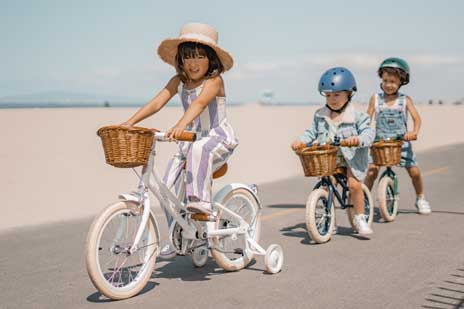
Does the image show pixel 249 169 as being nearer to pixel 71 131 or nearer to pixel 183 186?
pixel 71 131

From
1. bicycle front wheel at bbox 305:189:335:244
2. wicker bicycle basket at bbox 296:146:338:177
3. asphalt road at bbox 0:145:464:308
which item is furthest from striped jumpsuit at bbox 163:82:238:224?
bicycle front wheel at bbox 305:189:335:244

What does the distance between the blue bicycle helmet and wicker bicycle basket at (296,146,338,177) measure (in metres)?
0.78

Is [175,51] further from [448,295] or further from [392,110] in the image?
[392,110]

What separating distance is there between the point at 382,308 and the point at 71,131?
17233mm

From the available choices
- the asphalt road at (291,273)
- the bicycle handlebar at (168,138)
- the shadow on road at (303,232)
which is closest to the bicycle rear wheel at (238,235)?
the asphalt road at (291,273)

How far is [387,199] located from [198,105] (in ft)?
13.9

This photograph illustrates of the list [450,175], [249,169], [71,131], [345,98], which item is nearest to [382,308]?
[345,98]

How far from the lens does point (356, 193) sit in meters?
7.66

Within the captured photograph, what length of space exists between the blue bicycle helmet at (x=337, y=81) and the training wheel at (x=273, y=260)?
2162mm

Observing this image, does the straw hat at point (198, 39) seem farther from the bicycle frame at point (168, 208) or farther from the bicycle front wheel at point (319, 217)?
the bicycle front wheel at point (319, 217)

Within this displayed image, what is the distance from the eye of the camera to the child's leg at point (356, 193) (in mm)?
7638

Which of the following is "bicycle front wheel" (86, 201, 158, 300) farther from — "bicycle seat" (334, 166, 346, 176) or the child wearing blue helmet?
"bicycle seat" (334, 166, 346, 176)

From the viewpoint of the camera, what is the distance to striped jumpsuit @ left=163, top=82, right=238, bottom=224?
5480 millimetres

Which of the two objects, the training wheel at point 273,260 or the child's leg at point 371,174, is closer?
the training wheel at point 273,260
